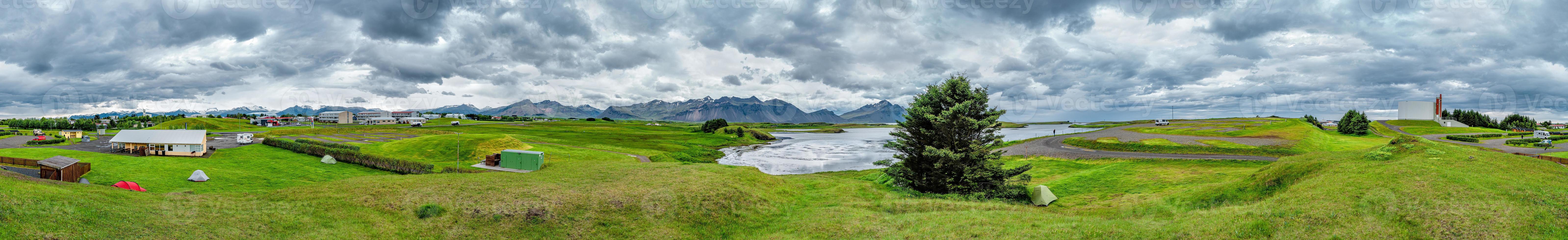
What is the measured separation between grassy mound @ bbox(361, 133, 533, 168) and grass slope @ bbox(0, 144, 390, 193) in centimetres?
573

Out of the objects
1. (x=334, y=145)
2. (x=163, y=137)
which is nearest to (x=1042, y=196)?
(x=334, y=145)

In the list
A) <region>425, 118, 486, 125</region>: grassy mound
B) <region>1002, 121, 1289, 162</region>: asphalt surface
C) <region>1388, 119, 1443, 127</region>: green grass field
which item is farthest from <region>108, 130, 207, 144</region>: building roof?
<region>1388, 119, 1443, 127</region>: green grass field

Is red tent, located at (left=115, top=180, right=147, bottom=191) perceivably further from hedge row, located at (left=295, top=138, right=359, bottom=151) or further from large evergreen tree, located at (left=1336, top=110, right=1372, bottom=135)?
large evergreen tree, located at (left=1336, top=110, right=1372, bottom=135)

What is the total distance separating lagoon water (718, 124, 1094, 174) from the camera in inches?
2382

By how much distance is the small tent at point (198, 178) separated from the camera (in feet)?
103

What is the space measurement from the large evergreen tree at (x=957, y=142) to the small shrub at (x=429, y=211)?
2032 cm

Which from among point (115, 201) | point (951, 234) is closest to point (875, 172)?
point (951, 234)

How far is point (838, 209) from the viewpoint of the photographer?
2369 centimetres

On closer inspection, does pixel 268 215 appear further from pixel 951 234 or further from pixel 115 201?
pixel 951 234


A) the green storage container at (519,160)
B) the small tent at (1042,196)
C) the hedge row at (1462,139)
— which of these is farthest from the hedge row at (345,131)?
the hedge row at (1462,139)

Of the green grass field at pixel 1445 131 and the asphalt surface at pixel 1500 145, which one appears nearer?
the asphalt surface at pixel 1500 145

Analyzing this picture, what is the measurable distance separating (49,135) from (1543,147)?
173160 mm

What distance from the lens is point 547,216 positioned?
20094 millimetres

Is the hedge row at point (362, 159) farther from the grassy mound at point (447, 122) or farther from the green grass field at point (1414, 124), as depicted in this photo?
the green grass field at point (1414, 124)
